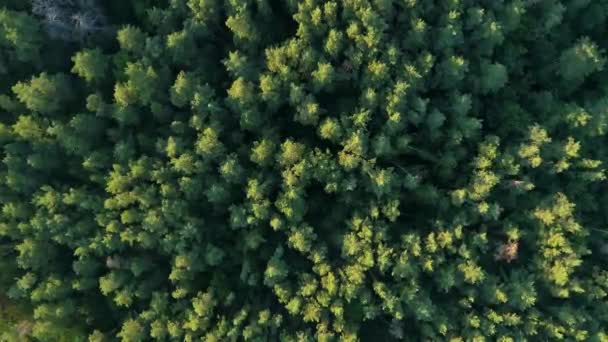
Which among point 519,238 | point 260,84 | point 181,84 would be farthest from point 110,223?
point 519,238

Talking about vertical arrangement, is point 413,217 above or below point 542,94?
below

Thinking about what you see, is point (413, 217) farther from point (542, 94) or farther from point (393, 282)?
point (542, 94)

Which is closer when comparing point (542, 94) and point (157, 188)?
point (157, 188)

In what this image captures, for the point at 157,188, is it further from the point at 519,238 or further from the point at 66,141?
the point at 519,238

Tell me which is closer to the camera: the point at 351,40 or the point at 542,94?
the point at 351,40

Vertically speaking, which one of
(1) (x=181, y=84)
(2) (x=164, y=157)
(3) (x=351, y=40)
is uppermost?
(3) (x=351, y=40)

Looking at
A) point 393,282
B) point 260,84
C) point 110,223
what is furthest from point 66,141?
point 393,282
